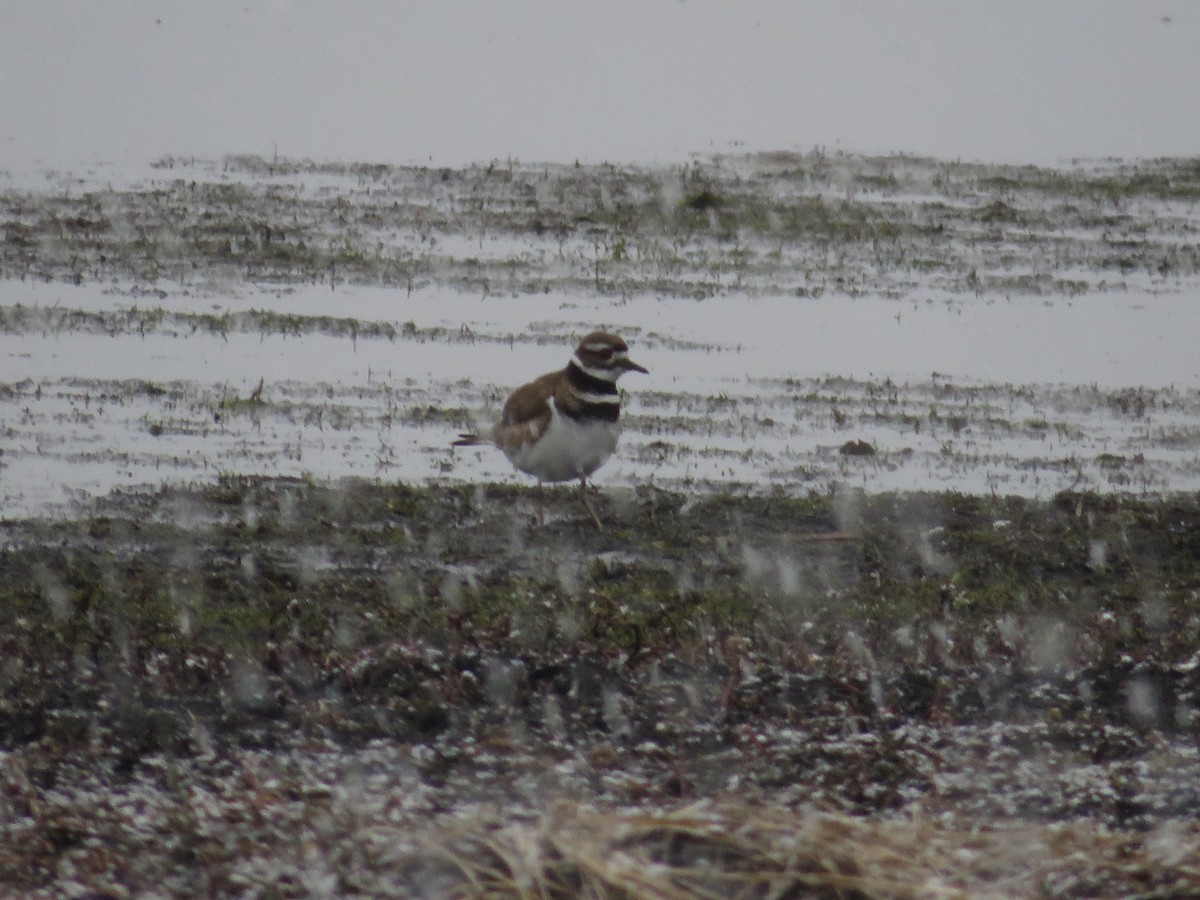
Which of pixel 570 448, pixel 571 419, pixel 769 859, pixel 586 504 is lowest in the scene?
pixel 769 859

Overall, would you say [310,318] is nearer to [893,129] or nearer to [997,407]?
[997,407]

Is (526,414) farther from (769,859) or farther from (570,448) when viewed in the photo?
(769,859)

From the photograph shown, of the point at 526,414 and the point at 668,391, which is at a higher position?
the point at 668,391

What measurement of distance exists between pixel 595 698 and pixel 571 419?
3985 millimetres

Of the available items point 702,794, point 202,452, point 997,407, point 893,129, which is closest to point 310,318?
point 202,452

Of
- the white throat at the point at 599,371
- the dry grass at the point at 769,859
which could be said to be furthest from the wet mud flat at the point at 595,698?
the white throat at the point at 599,371

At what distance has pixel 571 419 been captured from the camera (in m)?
9.98

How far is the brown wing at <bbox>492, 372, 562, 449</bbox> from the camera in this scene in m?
10.1

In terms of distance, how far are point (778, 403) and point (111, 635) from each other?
21.8ft

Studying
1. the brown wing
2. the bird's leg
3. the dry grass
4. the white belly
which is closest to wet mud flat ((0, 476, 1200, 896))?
the dry grass

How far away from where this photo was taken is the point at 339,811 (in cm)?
499

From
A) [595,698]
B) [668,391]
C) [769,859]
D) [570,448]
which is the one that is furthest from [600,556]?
[769,859]

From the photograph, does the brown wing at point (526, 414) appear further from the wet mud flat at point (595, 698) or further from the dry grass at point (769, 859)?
the dry grass at point (769, 859)

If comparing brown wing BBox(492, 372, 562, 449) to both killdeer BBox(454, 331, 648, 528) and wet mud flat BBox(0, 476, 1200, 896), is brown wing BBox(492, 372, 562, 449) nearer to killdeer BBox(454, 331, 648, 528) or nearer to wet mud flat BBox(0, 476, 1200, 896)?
killdeer BBox(454, 331, 648, 528)
